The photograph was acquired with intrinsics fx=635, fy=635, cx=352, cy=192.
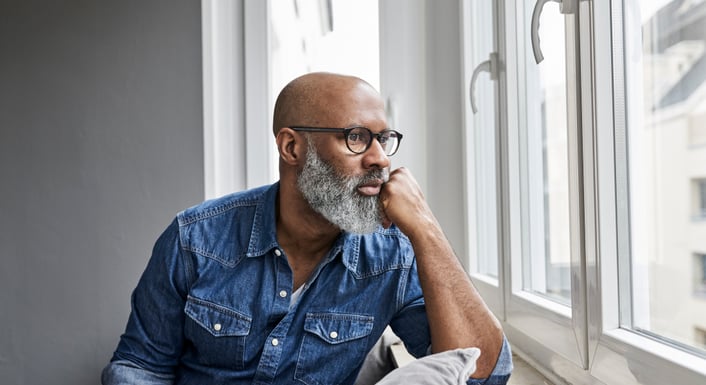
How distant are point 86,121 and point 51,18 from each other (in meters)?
0.36

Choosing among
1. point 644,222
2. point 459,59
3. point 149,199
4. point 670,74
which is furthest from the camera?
point 149,199

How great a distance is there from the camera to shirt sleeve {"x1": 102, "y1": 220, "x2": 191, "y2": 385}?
4.39 feet

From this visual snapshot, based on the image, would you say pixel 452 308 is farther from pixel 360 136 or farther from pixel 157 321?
pixel 157 321

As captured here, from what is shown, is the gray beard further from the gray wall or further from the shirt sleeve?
the gray wall

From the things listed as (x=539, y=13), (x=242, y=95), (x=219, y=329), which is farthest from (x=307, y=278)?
(x=242, y=95)

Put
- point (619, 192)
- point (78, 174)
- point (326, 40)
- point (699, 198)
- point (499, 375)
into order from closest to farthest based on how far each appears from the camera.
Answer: point (699, 198), point (619, 192), point (499, 375), point (78, 174), point (326, 40)

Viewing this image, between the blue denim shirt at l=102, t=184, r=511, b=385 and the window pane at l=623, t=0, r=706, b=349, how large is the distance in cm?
49

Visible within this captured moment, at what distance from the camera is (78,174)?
6.79ft

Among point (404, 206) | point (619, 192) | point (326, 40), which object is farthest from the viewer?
point (326, 40)

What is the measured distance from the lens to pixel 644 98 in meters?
0.95

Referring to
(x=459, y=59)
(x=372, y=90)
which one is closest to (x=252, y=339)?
(x=372, y=90)

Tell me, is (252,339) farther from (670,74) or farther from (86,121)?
(86,121)

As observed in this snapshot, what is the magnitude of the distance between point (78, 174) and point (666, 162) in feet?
5.85

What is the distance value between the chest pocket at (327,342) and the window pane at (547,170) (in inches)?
16.8
